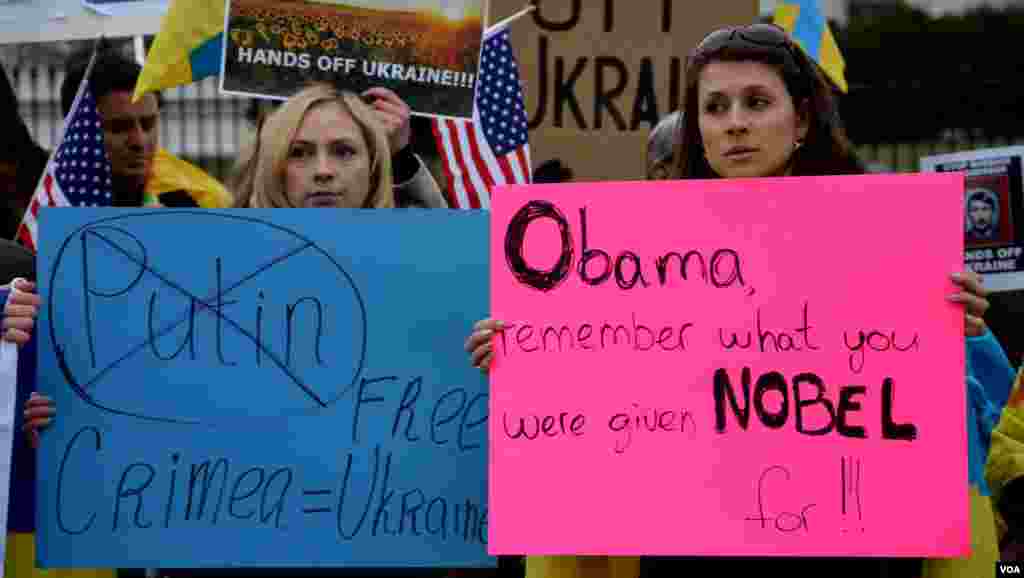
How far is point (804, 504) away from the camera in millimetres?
3238

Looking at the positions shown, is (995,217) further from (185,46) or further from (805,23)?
(185,46)

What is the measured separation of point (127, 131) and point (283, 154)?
2006mm

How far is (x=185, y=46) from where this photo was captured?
5.33 metres

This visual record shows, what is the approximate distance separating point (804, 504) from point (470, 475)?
0.77m

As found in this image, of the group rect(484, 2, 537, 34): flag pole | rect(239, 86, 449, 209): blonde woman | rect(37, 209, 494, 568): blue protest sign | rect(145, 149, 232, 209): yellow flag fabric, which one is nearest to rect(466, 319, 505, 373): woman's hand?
rect(37, 209, 494, 568): blue protest sign

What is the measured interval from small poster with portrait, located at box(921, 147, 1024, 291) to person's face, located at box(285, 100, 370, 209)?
212 centimetres

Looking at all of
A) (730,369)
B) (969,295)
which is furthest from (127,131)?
(969,295)

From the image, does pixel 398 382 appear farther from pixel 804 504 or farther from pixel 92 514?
pixel 804 504

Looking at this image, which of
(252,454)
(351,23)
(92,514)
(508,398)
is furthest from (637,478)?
(351,23)

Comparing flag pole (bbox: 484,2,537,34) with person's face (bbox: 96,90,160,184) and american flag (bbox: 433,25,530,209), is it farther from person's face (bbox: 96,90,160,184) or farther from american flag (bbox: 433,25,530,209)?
person's face (bbox: 96,90,160,184)

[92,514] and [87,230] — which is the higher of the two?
[87,230]

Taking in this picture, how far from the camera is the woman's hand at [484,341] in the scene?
3.35 meters

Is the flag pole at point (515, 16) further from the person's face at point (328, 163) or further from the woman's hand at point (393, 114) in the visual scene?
the person's face at point (328, 163)

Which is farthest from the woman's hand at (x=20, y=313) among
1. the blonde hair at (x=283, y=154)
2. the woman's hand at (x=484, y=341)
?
the woman's hand at (x=484, y=341)
